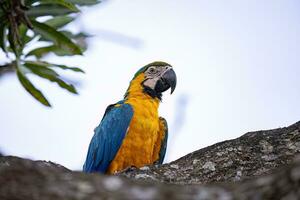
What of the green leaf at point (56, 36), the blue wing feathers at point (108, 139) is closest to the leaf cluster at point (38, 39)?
the green leaf at point (56, 36)

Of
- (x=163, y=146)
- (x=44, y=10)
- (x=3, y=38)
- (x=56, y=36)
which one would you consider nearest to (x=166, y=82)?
(x=163, y=146)

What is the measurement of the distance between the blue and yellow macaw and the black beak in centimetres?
20

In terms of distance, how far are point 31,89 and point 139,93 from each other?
237 cm

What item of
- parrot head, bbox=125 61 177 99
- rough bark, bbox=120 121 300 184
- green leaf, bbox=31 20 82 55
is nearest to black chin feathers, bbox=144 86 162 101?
parrot head, bbox=125 61 177 99

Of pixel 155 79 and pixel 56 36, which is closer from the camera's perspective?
pixel 56 36

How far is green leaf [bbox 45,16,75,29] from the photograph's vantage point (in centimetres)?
500

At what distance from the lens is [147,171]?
12.7 feet

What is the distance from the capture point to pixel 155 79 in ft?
21.9

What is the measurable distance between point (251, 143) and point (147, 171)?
70 cm

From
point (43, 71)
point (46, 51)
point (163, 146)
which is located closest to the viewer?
point (43, 71)

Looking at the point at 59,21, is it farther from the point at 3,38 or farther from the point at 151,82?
the point at 151,82

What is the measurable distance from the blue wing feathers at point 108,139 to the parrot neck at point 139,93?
A: 13.7 inches

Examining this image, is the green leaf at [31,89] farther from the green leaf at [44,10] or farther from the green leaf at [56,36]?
the green leaf at [44,10]

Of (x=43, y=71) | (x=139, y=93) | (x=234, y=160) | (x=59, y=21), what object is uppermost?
(x=59, y=21)
